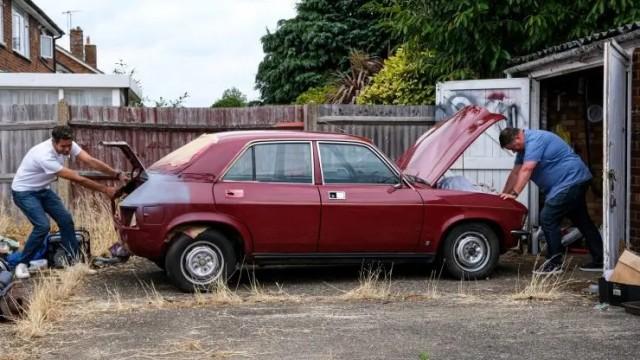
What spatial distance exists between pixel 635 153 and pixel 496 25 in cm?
323

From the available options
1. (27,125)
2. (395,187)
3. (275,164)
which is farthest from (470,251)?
(27,125)

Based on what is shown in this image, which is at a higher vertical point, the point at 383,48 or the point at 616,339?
the point at 383,48

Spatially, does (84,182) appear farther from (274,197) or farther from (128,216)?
(274,197)

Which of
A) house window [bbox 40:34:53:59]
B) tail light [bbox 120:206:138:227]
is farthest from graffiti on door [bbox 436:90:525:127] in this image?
house window [bbox 40:34:53:59]

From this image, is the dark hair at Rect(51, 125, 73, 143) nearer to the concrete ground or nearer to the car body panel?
the car body panel

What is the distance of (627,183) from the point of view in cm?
847

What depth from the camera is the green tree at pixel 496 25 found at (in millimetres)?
10609

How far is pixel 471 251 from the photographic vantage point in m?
8.16

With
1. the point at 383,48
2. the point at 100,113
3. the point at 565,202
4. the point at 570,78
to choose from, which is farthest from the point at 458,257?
the point at 383,48

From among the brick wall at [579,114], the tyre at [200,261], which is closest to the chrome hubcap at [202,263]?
the tyre at [200,261]

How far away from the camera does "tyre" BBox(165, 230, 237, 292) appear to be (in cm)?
730

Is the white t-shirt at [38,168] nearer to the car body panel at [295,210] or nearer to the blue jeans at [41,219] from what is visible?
the blue jeans at [41,219]

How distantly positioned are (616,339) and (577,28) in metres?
6.24

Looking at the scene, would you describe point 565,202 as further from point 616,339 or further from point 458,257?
point 616,339
